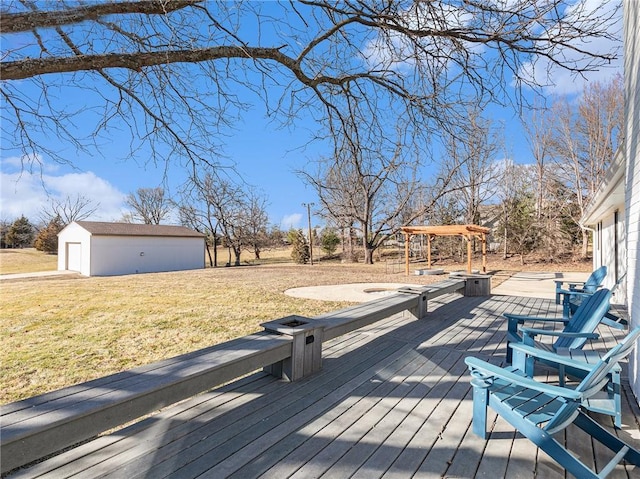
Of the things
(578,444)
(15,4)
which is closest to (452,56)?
(578,444)

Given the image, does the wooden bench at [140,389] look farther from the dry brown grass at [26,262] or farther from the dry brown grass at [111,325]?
the dry brown grass at [26,262]

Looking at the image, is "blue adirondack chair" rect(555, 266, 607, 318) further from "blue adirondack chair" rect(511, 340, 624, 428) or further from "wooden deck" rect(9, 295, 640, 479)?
"blue adirondack chair" rect(511, 340, 624, 428)

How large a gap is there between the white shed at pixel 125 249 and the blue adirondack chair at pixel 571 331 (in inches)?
882

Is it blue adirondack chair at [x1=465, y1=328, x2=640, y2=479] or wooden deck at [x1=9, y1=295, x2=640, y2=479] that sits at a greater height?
blue adirondack chair at [x1=465, y1=328, x2=640, y2=479]

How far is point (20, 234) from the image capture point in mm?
34688

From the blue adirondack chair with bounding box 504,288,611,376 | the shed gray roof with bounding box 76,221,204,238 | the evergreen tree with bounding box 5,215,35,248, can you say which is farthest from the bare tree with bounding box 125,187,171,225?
the blue adirondack chair with bounding box 504,288,611,376

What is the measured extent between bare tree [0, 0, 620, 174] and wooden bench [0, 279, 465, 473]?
2.19m

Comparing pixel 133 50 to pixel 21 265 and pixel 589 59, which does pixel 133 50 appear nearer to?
pixel 589 59

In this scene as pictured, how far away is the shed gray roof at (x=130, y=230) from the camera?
68.1 feet

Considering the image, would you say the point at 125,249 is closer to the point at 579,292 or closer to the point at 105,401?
the point at 105,401

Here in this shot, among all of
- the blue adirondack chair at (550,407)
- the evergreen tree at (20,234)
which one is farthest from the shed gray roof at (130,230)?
the blue adirondack chair at (550,407)

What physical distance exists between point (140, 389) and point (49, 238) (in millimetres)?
37984

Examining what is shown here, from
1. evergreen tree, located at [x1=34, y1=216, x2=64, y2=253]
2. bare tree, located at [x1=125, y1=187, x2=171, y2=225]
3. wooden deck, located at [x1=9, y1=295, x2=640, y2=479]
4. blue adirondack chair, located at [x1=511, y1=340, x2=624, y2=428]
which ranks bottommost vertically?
wooden deck, located at [x1=9, y1=295, x2=640, y2=479]

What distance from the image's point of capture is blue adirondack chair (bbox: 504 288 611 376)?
2909mm
